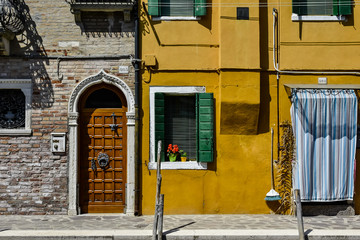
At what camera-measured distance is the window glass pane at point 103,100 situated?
33.3 ft

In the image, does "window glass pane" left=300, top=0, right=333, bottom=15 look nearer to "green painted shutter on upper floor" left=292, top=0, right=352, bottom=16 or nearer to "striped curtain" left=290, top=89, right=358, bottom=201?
"green painted shutter on upper floor" left=292, top=0, right=352, bottom=16

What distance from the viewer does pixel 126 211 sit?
9836 millimetres

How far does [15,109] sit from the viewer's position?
995 cm

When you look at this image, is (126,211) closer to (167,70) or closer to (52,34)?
(167,70)

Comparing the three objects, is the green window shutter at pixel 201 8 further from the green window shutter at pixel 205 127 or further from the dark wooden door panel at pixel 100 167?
the dark wooden door panel at pixel 100 167

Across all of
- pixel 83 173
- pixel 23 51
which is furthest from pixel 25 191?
pixel 23 51

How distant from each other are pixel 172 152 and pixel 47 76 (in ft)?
10.6

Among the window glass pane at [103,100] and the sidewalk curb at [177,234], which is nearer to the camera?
the sidewalk curb at [177,234]

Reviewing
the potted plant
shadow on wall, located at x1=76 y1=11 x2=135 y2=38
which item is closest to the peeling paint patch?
the potted plant

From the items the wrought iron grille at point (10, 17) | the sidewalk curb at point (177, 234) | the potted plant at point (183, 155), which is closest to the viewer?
the sidewalk curb at point (177, 234)

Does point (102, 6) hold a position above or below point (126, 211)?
above

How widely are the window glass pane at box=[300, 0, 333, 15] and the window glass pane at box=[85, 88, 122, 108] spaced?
4.63 meters

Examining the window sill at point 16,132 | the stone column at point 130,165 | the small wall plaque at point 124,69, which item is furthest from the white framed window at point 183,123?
the window sill at point 16,132

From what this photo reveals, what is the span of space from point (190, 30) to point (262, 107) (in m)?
2.35
